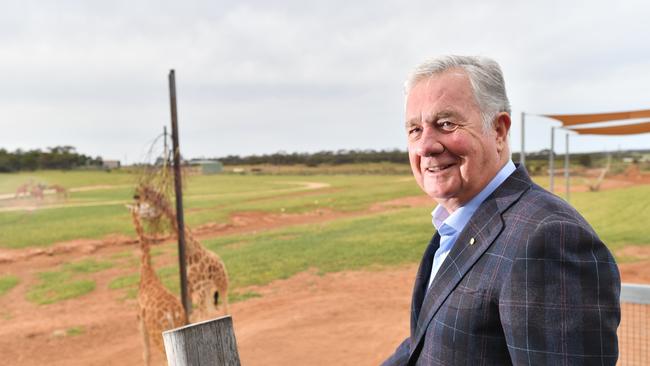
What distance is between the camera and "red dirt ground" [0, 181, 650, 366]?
4.77 m

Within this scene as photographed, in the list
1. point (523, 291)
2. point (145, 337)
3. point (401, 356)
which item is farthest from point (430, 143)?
point (145, 337)

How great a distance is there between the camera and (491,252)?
89cm

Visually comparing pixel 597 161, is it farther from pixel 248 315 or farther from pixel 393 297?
pixel 248 315

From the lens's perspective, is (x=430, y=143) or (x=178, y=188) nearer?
(x=430, y=143)

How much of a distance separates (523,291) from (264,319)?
5.38 m

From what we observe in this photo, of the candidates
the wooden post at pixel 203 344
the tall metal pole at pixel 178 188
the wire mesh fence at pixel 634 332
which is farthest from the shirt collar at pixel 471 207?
the tall metal pole at pixel 178 188

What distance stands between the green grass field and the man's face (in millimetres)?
6525

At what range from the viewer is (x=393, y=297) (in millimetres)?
6371

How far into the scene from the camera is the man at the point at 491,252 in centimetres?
76

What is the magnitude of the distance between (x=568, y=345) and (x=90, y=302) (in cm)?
727

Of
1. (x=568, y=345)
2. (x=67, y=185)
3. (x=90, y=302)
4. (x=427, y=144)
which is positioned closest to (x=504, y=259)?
(x=568, y=345)

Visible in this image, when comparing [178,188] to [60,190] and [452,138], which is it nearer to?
[452,138]

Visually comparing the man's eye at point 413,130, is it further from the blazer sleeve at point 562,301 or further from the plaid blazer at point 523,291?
the blazer sleeve at point 562,301

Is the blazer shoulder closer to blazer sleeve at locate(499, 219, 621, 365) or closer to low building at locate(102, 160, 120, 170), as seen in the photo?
blazer sleeve at locate(499, 219, 621, 365)
